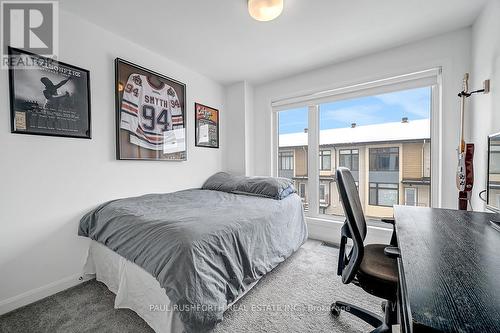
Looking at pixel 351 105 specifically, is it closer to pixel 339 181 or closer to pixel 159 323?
pixel 339 181

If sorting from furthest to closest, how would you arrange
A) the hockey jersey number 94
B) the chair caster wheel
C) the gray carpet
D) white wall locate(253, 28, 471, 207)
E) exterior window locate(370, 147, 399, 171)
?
exterior window locate(370, 147, 399, 171)
the hockey jersey number 94
white wall locate(253, 28, 471, 207)
the chair caster wheel
the gray carpet

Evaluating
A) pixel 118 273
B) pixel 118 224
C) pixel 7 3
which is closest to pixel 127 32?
pixel 7 3

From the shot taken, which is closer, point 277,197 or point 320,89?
point 277,197

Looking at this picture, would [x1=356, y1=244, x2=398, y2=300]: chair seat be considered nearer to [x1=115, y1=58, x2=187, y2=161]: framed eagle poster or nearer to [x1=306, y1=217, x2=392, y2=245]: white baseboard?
[x1=306, y1=217, x2=392, y2=245]: white baseboard

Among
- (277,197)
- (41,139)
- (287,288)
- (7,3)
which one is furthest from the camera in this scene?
(277,197)

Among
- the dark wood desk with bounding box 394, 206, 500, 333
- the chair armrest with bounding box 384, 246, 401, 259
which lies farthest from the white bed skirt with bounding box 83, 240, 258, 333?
the dark wood desk with bounding box 394, 206, 500, 333

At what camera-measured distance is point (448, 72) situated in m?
2.12

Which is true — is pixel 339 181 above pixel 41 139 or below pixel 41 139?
below

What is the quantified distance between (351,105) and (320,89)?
0.48 metres

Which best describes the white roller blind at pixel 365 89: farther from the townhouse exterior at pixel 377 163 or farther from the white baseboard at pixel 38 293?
the white baseboard at pixel 38 293

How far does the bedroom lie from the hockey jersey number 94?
3 cm

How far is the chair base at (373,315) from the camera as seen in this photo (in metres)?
1.21

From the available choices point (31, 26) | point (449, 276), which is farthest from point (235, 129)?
point (449, 276)

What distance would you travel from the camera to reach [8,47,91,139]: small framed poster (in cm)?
156
